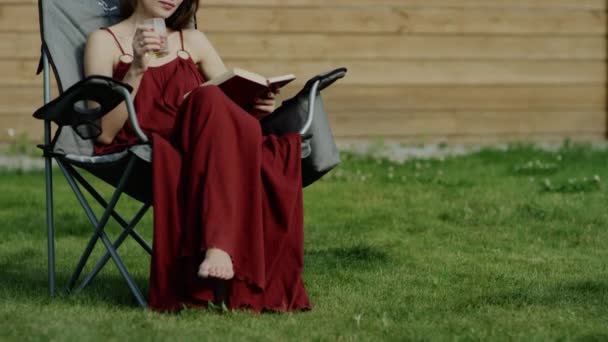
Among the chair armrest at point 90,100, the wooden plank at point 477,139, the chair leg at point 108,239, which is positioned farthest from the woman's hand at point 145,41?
the wooden plank at point 477,139

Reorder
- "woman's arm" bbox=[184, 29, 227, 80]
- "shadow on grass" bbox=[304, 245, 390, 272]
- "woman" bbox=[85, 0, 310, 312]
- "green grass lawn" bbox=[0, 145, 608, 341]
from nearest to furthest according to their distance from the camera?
1. "green grass lawn" bbox=[0, 145, 608, 341]
2. "woman" bbox=[85, 0, 310, 312]
3. "woman's arm" bbox=[184, 29, 227, 80]
4. "shadow on grass" bbox=[304, 245, 390, 272]

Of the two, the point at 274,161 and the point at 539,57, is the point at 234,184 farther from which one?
the point at 539,57

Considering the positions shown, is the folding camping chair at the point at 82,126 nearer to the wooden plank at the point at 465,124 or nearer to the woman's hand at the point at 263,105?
the woman's hand at the point at 263,105

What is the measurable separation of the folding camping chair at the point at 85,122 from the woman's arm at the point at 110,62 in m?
0.04

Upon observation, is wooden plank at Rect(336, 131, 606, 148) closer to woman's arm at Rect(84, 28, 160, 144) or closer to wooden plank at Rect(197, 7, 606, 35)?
wooden plank at Rect(197, 7, 606, 35)

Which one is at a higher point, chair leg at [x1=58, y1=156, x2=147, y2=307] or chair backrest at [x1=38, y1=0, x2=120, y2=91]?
chair backrest at [x1=38, y1=0, x2=120, y2=91]

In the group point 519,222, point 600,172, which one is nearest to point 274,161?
point 519,222

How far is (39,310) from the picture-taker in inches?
145

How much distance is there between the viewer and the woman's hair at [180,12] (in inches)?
166

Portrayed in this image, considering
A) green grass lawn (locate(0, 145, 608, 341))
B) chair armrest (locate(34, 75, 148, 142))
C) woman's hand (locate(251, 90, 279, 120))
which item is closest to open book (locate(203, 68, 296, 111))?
woman's hand (locate(251, 90, 279, 120))

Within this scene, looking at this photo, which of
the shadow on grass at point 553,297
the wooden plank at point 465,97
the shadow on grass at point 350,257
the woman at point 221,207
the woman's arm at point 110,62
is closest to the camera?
the woman at point 221,207

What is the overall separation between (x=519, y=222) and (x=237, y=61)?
2996mm

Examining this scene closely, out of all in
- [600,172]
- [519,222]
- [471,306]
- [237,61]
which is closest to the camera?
[471,306]

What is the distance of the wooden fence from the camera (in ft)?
26.4
